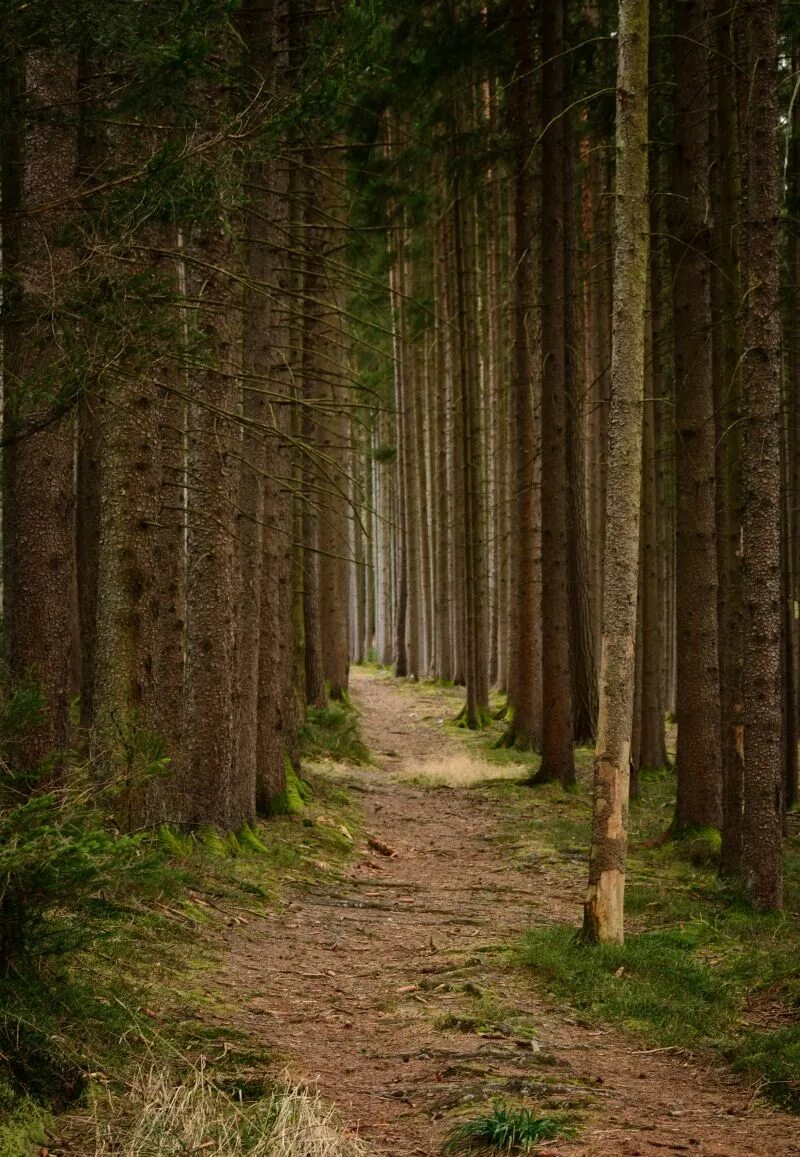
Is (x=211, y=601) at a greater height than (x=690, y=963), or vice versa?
(x=211, y=601)

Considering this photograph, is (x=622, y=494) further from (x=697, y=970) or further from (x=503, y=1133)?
(x=503, y=1133)

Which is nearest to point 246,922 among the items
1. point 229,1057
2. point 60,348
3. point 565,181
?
point 229,1057

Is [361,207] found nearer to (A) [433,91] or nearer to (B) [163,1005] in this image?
(A) [433,91]

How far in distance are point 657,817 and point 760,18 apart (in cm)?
908

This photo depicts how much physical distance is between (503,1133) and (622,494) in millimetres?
4651

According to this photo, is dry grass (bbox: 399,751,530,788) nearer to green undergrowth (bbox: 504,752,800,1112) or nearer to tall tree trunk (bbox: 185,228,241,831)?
green undergrowth (bbox: 504,752,800,1112)

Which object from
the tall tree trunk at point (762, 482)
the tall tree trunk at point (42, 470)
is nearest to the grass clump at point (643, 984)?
the tall tree trunk at point (762, 482)

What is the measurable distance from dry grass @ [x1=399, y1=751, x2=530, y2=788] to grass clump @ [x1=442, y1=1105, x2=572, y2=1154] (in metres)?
12.0

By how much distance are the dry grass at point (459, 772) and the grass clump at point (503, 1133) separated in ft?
39.5

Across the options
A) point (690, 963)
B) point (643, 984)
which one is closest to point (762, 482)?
point (690, 963)

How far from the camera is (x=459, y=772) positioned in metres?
17.3

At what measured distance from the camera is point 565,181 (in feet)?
50.9

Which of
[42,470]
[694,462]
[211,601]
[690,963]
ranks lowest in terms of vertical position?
[690,963]

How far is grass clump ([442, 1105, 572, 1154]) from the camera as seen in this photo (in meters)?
4.50
